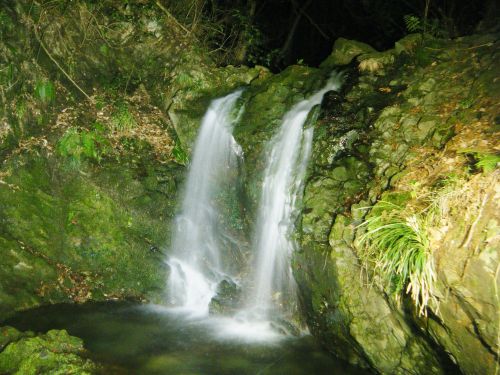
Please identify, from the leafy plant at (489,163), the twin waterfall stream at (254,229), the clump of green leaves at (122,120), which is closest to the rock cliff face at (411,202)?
the leafy plant at (489,163)

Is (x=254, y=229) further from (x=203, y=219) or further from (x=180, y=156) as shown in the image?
(x=180, y=156)

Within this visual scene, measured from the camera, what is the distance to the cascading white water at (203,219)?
7.37 metres

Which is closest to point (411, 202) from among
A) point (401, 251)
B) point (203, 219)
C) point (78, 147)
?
point (401, 251)

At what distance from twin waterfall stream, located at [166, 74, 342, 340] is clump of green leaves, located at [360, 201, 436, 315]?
1.64 m

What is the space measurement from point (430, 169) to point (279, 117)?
3.17 m

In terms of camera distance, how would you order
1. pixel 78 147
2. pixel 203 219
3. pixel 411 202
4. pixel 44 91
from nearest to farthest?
pixel 411 202, pixel 78 147, pixel 203 219, pixel 44 91

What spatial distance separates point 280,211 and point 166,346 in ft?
9.00

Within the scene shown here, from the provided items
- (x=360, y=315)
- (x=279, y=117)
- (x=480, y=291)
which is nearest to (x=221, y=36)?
(x=279, y=117)

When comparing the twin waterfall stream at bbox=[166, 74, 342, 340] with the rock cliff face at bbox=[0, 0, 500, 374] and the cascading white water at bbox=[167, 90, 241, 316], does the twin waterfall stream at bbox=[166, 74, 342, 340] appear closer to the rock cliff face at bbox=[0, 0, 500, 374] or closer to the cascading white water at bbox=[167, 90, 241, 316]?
the cascading white water at bbox=[167, 90, 241, 316]

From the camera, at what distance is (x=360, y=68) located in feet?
22.4

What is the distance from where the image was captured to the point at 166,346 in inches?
227

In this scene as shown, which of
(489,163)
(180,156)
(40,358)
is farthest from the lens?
(180,156)

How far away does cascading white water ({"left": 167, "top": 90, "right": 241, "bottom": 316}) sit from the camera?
737 cm

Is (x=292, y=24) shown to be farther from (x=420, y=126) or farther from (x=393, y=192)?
(x=393, y=192)
